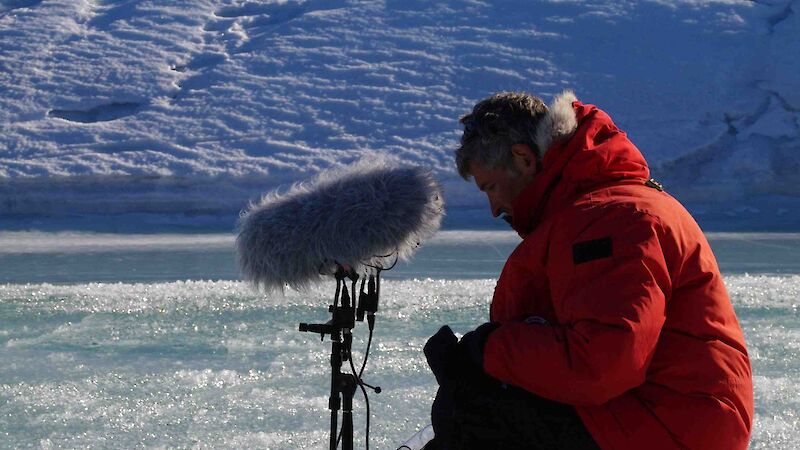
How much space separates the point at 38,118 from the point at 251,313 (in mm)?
8839

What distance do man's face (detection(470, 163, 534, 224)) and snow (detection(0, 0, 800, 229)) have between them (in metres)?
9.56

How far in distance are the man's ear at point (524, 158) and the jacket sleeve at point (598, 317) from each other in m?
0.18

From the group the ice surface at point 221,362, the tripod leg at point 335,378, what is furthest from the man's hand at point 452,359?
the ice surface at point 221,362

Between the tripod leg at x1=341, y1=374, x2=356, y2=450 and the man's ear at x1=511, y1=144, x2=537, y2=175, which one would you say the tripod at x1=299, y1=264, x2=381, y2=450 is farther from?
the man's ear at x1=511, y1=144, x2=537, y2=175

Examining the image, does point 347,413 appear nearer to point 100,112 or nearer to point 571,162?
point 571,162

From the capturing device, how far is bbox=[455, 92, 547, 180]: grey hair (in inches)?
66.8

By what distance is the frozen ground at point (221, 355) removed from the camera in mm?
3625

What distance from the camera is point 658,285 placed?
150 cm

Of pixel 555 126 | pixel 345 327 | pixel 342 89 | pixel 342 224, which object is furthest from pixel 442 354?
pixel 342 89

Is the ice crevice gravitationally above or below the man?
below

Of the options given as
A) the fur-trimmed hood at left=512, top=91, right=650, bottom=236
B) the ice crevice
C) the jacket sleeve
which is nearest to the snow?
the ice crevice

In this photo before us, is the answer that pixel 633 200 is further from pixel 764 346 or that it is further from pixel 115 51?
pixel 115 51

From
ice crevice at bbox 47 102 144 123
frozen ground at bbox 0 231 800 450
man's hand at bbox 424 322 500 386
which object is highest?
man's hand at bbox 424 322 500 386

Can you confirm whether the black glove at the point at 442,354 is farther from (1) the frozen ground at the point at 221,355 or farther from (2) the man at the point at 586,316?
(1) the frozen ground at the point at 221,355
